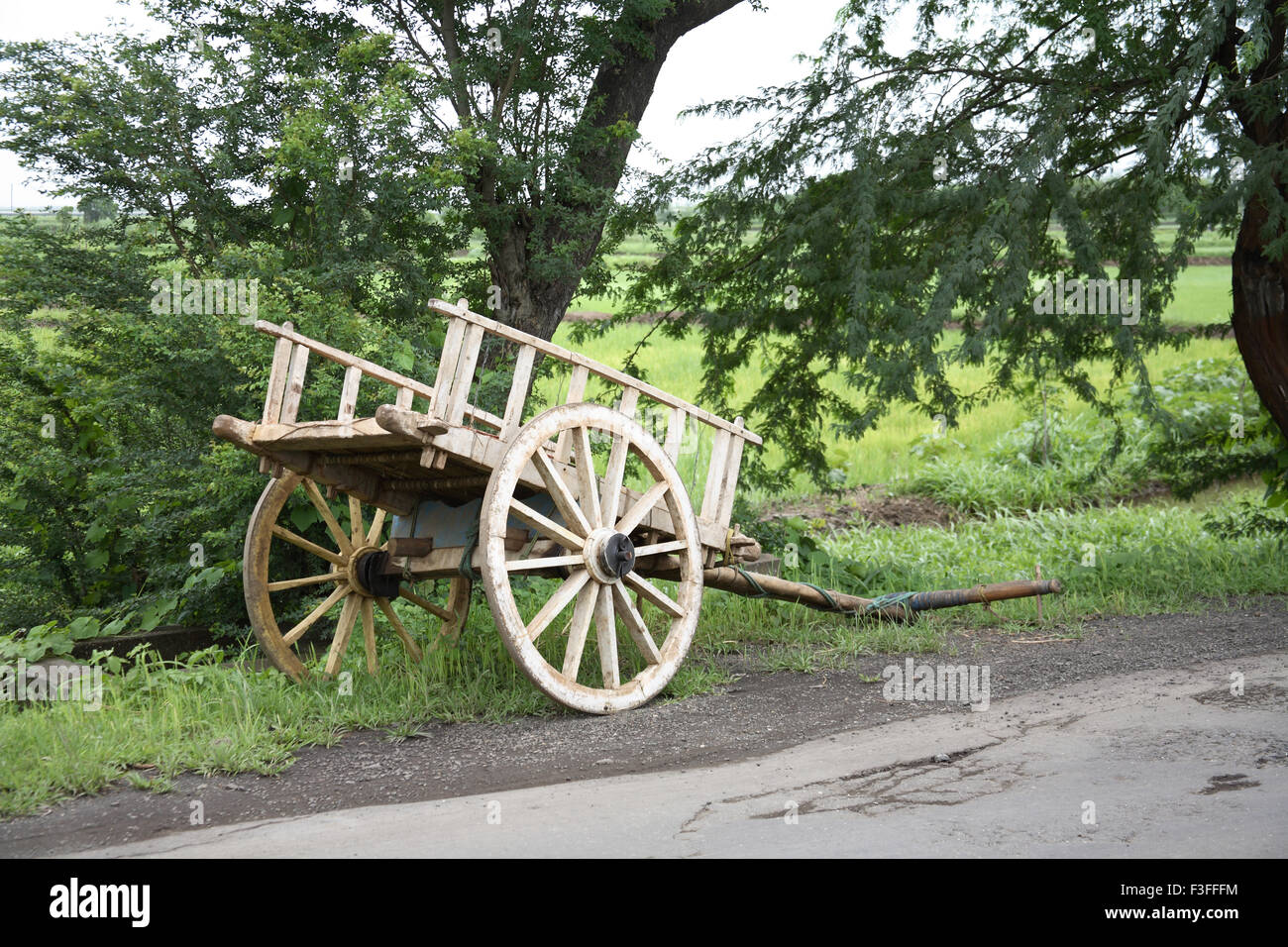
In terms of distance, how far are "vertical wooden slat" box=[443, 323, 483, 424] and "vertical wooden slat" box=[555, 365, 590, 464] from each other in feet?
2.04

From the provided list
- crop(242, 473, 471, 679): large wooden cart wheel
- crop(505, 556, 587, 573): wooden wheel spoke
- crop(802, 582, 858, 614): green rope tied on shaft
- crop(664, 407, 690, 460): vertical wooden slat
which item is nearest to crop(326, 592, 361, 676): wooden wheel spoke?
crop(242, 473, 471, 679): large wooden cart wheel

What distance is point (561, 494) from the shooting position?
5.74m

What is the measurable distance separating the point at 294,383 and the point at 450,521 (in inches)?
43.6

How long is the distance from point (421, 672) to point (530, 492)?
3.69 ft

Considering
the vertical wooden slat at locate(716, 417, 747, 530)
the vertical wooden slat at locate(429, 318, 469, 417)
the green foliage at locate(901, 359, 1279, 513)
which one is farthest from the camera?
the green foliage at locate(901, 359, 1279, 513)

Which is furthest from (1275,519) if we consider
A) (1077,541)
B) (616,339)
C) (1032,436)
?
(616,339)

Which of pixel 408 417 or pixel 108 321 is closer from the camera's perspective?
pixel 408 417

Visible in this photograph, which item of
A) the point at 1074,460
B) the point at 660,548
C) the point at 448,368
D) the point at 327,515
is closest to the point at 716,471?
the point at 660,548

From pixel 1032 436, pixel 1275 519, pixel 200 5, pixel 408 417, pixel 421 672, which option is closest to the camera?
pixel 408 417

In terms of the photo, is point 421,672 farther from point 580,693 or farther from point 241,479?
point 241,479

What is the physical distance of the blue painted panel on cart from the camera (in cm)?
618

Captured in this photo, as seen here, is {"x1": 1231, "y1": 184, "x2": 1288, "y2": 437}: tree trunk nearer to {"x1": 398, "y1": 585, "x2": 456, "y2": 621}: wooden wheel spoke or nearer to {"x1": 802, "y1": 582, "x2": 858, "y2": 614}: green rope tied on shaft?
{"x1": 802, "y1": 582, "x2": 858, "y2": 614}: green rope tied on shaft

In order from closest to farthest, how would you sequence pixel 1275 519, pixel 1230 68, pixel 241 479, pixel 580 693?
pixel 580 693, pixel 241 479, pixel 1230 68, pixel 1275 519

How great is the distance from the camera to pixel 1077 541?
11.8 m
